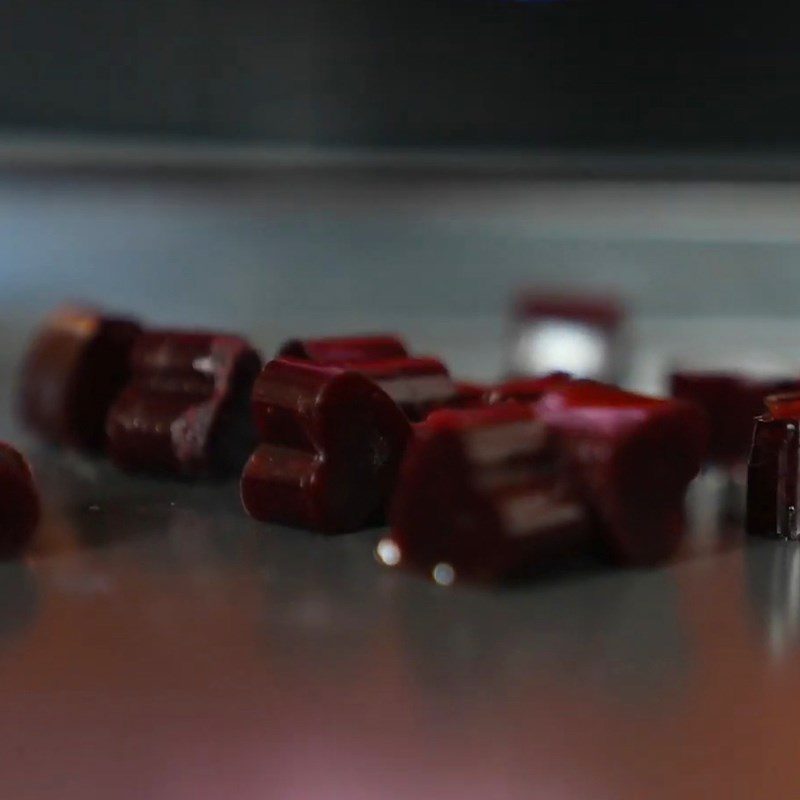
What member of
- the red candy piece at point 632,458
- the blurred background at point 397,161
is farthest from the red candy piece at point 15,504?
the blurred background at point 397,161

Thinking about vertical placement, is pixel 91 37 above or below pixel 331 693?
above

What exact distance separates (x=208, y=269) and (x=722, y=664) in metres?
1.26

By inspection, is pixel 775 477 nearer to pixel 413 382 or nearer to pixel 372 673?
pixel 413 382

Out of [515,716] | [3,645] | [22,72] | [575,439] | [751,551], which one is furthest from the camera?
[22,72]

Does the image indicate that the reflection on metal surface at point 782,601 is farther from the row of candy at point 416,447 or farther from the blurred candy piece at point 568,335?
the blurred candy piece at point 568,335

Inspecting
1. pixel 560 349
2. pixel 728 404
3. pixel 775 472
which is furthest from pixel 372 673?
pixel 560 349

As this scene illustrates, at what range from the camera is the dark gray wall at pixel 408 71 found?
1797mm

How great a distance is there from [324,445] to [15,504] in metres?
0.25

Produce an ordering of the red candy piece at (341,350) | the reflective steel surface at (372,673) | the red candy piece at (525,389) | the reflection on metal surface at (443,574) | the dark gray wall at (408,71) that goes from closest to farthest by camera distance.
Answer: the reflective steel surface at (372,673)
the reflection on metal surface at (443,574)
the red candy piece at (525,389)
the red candy piece at (341,350)
the dark gray wall at (408,71)

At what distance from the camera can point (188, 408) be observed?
125 cm

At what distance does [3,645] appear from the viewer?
818 mm

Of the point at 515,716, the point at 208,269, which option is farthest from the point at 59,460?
the point at 515,716

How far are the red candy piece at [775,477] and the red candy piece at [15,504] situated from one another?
1.98 feet

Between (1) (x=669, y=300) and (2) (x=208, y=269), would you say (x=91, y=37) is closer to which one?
(2) (x=208, y=269)
